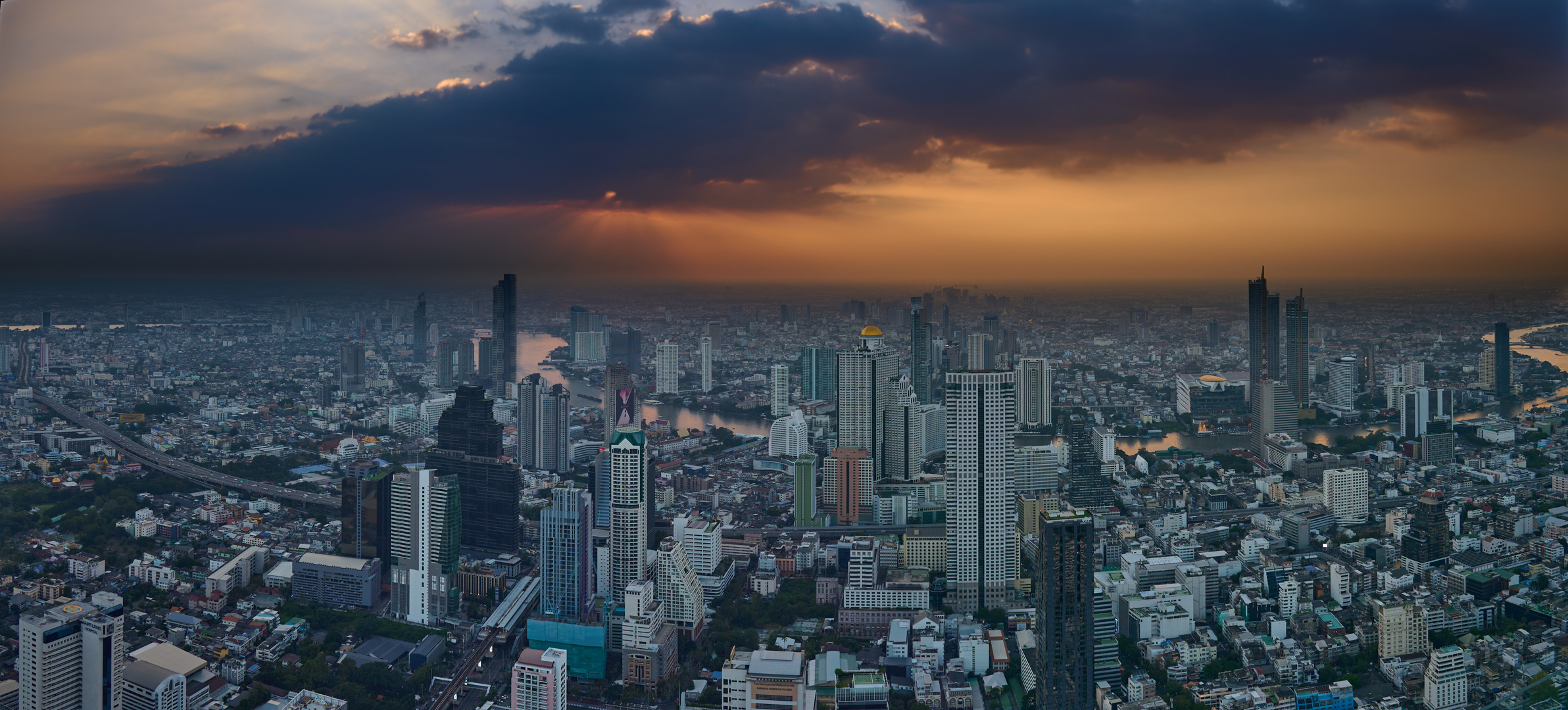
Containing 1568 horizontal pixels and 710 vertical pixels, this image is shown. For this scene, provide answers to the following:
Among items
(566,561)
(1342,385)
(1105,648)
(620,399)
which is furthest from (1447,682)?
(620,399)

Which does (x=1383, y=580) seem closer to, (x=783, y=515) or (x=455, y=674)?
(x=783, y=515)

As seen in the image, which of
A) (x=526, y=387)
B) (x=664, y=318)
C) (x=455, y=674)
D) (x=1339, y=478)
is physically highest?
(x=664, y=318)

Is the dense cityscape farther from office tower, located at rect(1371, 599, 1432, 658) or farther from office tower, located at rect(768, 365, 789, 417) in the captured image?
office tower, located at rect(768, 365, 789, 417)

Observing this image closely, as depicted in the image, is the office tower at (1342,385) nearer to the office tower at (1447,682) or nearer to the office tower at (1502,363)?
the office tower at (1502,363)

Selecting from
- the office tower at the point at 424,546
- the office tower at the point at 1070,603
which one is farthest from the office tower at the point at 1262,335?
the office tower at the point at 424,546

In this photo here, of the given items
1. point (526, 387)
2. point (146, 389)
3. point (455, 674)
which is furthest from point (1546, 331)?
point (146, 389)

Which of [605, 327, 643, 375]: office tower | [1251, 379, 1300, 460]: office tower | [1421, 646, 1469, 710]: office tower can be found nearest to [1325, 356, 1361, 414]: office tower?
[1251, 379, 1300, 460]: office tower
